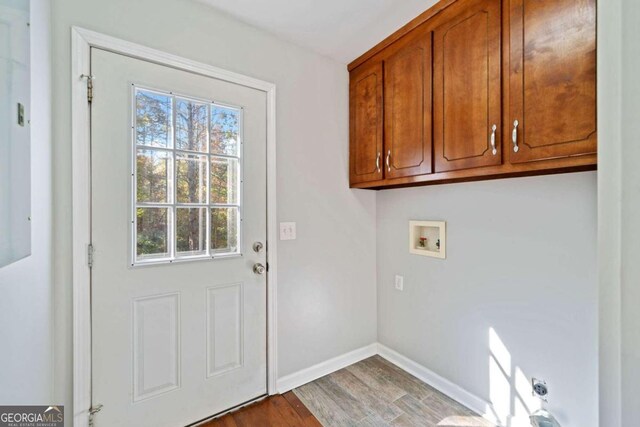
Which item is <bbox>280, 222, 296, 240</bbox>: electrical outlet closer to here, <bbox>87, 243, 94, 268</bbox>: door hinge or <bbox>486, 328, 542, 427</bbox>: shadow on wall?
<bbox>87, 243, 94, 268</bbox>: door hinge

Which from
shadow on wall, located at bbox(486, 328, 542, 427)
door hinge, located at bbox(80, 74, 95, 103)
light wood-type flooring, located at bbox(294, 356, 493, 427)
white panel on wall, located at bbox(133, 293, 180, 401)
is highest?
door hinge, located at bbox(80, 74, 95, 103)

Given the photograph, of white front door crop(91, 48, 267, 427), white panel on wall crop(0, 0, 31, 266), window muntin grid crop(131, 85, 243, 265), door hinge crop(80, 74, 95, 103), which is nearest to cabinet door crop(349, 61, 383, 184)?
white front door crop(91, 48, 267, 427)

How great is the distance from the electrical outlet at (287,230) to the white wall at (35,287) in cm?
112

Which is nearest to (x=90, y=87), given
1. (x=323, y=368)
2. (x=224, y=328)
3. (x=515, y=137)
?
(x=224, y=328)

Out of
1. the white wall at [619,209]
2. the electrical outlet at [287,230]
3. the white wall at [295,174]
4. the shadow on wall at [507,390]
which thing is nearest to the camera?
the white wall at [619,209]

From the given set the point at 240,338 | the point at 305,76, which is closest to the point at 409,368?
the point at 240,338

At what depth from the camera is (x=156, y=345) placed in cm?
141

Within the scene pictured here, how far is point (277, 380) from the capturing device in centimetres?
179

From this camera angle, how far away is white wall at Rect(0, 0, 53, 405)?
0.73 metres

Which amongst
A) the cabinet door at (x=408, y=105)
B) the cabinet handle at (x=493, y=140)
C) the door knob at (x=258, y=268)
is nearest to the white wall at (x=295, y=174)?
the door knob at (x=258, y=268)

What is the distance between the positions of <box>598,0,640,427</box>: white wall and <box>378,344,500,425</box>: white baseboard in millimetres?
1364

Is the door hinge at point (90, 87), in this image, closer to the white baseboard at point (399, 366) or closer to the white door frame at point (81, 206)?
the white door frame at point (81, 206)

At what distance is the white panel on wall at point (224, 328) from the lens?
5.16 ft

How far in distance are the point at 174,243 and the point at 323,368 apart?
140 centimetres
